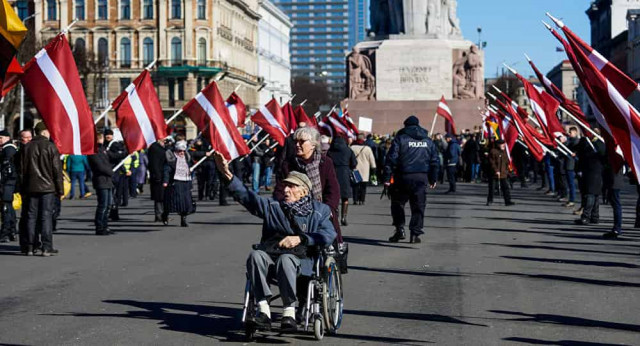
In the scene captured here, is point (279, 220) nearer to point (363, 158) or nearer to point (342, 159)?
point (342, 159)

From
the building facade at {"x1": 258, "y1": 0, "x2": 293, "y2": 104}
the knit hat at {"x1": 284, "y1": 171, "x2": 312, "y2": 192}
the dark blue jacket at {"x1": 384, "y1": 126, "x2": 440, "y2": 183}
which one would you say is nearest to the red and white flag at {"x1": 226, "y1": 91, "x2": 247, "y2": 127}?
the dark blue jacket at {"x1": 384, "y1": 126, "x2": 440, "y2": 183}

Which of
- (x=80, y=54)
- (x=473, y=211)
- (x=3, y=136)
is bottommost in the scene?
(x=473, y=211)

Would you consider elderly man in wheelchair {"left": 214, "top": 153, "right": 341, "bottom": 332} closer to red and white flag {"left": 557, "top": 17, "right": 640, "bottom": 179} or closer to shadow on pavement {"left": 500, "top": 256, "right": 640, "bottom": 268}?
red and white flag {"left": 557, "top": 17, "right": 640, "bottom": 179}

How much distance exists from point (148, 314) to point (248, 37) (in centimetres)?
11029

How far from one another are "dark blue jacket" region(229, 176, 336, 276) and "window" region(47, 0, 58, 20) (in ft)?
313

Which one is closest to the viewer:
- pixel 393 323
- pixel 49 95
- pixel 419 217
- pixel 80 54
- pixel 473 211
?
pixel 393 323

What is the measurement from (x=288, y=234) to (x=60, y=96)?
6156 millimetres

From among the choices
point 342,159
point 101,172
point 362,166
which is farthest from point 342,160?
point 362,166

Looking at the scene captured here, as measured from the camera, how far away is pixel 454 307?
10758 mm

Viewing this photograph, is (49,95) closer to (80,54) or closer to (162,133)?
(162,133)

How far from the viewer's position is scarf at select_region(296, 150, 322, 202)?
12.0 meters

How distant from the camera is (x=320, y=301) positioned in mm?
9109

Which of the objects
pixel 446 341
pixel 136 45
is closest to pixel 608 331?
pixel 446 341

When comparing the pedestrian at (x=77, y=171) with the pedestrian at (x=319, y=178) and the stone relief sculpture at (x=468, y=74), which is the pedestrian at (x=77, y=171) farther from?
the pedestrian at (x=319, y=178)
